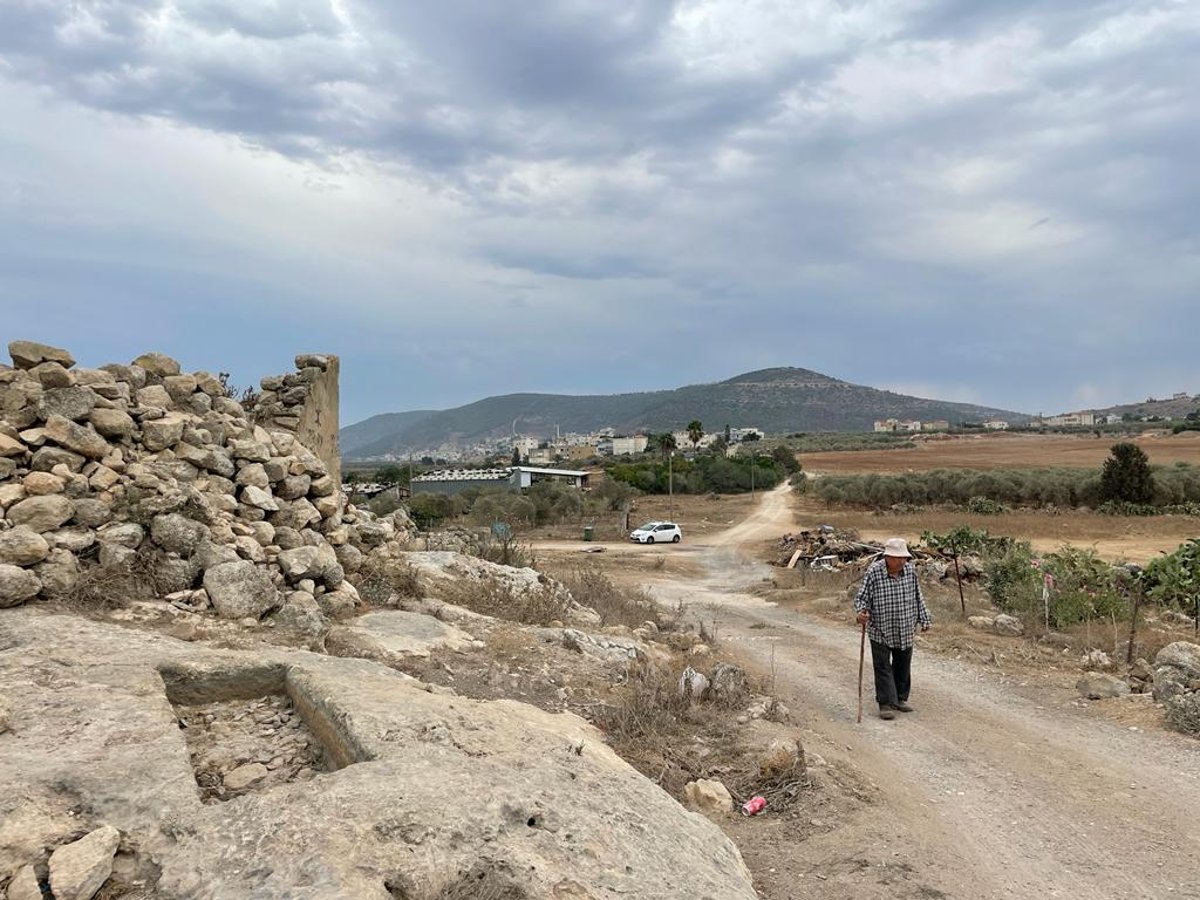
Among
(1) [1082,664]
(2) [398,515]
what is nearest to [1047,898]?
(1) [1082,664]

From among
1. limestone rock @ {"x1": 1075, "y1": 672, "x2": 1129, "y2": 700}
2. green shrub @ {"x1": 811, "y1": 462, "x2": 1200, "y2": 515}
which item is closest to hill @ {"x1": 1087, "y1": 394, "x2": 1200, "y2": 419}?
green shrub @ {"x1": 811, "y1": 462, "x2": 1200, "y2": 515}

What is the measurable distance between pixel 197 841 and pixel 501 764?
4.65ft

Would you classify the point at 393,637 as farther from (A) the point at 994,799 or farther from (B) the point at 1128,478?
(B) the point at 1128,478

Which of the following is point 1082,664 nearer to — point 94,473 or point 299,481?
point 299,481

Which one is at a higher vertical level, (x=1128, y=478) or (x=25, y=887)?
(x=25, y=887)

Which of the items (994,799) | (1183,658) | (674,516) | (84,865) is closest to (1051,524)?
(674,516)

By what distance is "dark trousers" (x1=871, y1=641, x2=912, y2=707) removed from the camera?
7.46m

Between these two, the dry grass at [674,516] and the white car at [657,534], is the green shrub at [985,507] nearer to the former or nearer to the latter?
the dry grass at [674,516]

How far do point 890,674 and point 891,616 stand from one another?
58 cm

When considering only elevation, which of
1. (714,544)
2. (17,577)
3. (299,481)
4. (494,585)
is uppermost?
(299,481)

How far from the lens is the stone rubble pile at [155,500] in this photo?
20.1 feet

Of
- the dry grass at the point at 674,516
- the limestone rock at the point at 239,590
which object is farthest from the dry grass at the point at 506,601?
the dry grass at the point at 674,516

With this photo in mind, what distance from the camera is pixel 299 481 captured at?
861 cm

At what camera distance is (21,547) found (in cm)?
570
